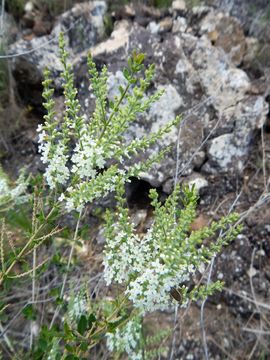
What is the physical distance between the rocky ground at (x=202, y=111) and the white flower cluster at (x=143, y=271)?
98cm

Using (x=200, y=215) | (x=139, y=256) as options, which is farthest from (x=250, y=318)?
(x=139, y=256)

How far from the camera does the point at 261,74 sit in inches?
114

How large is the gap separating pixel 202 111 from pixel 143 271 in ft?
5.47

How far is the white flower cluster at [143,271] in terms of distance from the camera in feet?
4.08

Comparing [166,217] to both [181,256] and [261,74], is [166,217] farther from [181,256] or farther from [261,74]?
[261,74]

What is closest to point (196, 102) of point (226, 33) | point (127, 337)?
point (226, 33)

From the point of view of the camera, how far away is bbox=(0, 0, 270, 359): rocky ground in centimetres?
238

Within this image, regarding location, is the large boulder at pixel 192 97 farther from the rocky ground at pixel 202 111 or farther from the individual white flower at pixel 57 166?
the individual white flower at pixel 57 166

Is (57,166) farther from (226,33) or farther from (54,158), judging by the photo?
(226,33)

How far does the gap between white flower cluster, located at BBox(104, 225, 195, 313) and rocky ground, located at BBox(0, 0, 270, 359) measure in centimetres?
98

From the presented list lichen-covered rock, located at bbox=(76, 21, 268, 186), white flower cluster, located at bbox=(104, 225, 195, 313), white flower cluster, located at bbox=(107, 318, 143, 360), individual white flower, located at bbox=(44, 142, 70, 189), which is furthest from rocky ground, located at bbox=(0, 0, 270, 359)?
individual white flower, located at bbox=(44, 142, 70, 189)

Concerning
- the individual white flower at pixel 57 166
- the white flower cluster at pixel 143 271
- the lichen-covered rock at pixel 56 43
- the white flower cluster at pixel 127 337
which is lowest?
the white flower cluster at pixel 127 337

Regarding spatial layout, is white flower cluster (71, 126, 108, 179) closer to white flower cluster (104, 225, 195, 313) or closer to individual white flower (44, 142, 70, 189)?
individual white flower (44, 142, 70, 189)

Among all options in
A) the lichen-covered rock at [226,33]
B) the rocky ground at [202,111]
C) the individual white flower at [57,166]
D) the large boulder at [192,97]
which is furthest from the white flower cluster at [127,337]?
the lichen-covered rock at [226,33]
